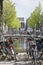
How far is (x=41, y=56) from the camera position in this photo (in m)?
8.44

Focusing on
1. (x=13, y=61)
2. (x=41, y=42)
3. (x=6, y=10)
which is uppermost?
(x=6, y=10)

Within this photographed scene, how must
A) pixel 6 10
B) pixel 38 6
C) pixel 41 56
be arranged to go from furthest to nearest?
pixel 38 6 → pixel 6 10 → pixel 41 56

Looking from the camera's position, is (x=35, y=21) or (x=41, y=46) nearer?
(x=41, y=46)

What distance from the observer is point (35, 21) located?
51.0 meters

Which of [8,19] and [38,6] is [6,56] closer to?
[8,19]

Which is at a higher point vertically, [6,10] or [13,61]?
[6,10]

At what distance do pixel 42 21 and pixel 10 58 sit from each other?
4098 cm

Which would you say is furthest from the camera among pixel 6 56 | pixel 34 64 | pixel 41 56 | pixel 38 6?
pixel 38 6

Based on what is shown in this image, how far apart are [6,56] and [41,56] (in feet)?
4.74

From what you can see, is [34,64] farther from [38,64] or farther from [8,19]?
[8,19]

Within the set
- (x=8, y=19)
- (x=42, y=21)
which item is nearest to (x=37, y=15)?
(x=42, y=21)

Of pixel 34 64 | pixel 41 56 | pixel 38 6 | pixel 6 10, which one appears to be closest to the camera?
pixel 34 64

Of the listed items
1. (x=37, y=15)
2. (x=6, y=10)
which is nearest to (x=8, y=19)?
(x=6, y=10)

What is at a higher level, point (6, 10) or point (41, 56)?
point (6, 10)
